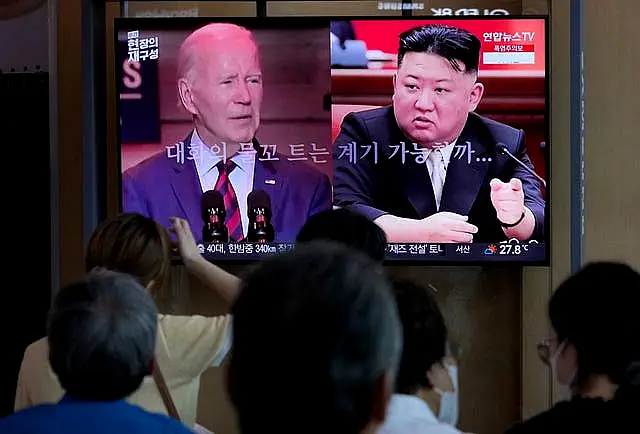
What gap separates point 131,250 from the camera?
235 centimetres

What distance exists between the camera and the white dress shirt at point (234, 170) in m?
4.43

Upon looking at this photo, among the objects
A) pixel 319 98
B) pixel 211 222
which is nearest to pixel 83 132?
pixel 211 222

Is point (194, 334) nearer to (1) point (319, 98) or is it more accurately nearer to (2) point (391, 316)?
(2) point (391, 316)

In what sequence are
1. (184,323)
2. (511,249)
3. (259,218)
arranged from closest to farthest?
(184,323), (511,249), (259,218)

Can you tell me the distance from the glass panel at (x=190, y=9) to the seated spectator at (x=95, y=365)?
3.24m

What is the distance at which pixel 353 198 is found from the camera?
441 centimetres

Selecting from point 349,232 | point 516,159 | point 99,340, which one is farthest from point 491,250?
point 99,340

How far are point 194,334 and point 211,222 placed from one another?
6.48 ft

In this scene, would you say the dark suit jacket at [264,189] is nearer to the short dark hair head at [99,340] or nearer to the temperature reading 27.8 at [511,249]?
the temperature reading 27.8 at [511,249]

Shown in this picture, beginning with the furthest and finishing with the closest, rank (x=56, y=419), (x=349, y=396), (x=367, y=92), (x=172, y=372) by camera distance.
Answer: (x=367, y=92) → (x=172, y=372) → (x=56, y=419) → (x=349, y=396)

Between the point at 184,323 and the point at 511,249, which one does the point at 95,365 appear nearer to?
the point at 184,323

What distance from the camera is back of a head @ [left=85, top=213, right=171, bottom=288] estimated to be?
7.71ft
